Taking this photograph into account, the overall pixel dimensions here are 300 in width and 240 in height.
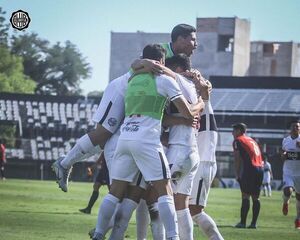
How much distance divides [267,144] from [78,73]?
62791mm

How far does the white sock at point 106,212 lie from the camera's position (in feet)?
33.0

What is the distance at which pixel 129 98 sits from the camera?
32.4 feet

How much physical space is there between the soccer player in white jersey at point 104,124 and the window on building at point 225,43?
83767 millimetres

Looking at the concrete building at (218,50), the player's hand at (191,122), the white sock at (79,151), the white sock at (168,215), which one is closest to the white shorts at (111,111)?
the white sock at (79,151)

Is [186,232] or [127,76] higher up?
[127,76]

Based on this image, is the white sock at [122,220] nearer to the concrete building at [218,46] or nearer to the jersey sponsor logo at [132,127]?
the jersey sponsor logo at [132,127]

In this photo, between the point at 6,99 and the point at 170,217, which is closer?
the point at 170,217

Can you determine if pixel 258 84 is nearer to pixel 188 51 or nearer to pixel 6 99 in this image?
pixel 6 99

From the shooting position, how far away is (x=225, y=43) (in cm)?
9500

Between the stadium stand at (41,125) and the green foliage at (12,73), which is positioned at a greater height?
the green foliage at (12,73)

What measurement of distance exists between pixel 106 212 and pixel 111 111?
4.08ft

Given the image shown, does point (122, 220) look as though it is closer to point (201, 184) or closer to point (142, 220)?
point (142, 220)

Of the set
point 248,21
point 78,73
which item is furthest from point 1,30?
point 78,73

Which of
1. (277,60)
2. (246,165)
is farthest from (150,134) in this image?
(277,60)
